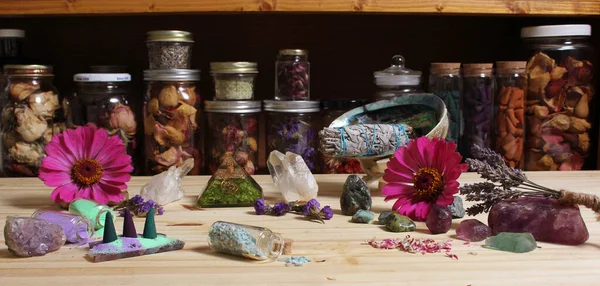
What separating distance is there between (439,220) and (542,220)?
141 mm

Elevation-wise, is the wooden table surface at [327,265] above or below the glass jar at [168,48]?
below

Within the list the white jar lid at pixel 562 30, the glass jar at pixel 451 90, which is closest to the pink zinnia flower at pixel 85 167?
the glass jar at pixel 451 90

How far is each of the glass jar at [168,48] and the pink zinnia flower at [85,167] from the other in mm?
329

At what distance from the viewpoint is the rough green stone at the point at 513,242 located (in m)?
0.88

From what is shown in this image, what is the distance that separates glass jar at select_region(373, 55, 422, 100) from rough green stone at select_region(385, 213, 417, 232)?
52cm

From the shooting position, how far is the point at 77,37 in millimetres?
1712

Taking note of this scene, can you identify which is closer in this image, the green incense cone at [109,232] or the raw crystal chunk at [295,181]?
the green incense cone at [109,232]

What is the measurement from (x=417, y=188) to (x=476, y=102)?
0.53m

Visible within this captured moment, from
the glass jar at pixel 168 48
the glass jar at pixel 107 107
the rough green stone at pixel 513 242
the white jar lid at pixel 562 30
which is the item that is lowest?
the rough green stone at pixel 513 242

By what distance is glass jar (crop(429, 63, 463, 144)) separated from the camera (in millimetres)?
1536

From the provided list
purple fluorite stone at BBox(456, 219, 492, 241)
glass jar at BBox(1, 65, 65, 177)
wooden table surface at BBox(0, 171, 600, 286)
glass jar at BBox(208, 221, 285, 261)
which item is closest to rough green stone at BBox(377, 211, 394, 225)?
wooden table surface at BBox(0, 171, 600, 286)

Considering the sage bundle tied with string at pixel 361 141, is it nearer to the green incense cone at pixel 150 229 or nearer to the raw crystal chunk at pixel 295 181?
the raw crystal chunk at pixel 295 181

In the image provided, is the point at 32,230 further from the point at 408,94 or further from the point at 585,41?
the point at 585,41

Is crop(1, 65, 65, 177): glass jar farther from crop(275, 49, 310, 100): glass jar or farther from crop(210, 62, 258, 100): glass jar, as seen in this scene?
crop(275, 49, 310, 100): glass jar
